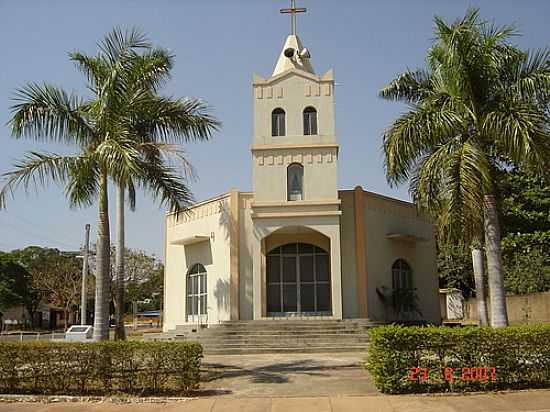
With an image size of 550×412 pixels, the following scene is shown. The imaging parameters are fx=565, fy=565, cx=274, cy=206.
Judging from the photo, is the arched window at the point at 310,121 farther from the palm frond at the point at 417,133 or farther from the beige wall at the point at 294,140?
the palm frond at the point at 417,133

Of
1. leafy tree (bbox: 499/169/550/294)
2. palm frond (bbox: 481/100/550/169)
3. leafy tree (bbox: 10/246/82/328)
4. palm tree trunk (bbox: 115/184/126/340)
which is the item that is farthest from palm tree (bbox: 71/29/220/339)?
leafy tree (bbox: 10/246/82/328)

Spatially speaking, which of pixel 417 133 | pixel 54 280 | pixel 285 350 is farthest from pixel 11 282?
pixel 417 133

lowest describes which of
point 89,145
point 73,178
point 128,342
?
point 128,342

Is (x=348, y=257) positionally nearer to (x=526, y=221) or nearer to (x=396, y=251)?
(x=396, y=251)

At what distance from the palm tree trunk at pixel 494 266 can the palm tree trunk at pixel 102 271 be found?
26.6ft

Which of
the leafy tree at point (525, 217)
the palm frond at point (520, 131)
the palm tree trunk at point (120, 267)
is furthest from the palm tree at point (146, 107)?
the leafy tree at point (525, 217)

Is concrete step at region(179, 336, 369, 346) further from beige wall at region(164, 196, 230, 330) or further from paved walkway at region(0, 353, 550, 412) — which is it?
paved walkway at region(0, 353, 550, 412)

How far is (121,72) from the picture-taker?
12.8 m

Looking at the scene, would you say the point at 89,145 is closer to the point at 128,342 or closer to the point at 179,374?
the point at 128,342

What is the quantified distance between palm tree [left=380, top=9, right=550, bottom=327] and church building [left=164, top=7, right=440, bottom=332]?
22.7 ft

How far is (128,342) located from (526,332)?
6.95 m

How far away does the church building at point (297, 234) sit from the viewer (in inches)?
784

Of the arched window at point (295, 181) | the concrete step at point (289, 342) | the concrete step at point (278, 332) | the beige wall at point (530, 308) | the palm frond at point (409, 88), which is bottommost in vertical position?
the concrete step at point (289, 342)

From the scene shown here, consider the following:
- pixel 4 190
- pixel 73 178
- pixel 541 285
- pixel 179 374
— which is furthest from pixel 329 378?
pixel 541 285
